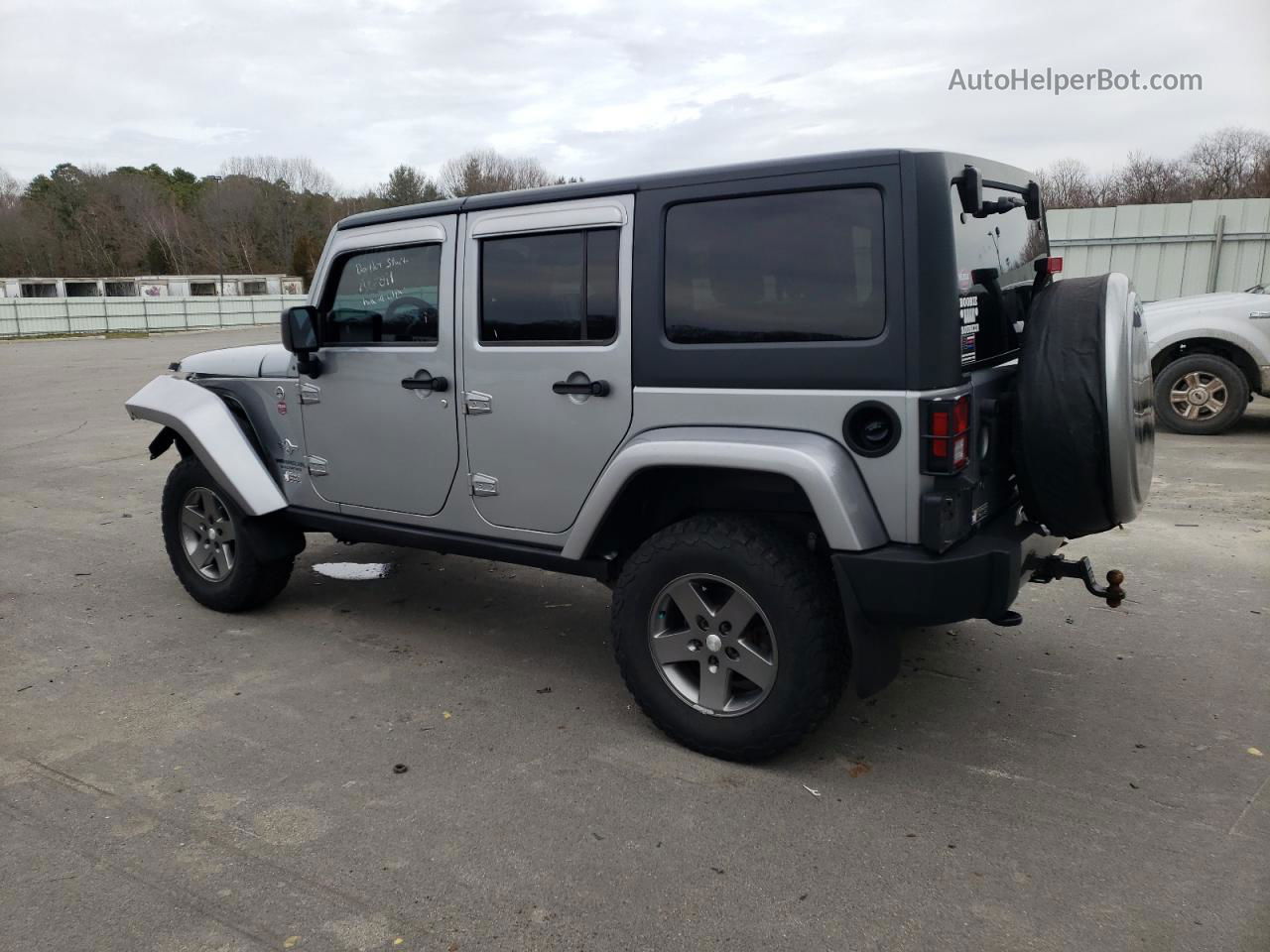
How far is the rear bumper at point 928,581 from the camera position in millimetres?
2988

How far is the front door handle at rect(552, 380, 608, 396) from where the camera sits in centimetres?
358

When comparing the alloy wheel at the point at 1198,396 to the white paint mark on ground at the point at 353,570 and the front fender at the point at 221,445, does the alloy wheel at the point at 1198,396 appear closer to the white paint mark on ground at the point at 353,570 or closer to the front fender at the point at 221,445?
the white paint mark on ground at the point at 353,570

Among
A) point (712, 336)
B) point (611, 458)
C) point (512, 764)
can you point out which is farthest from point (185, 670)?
point (712, 336)

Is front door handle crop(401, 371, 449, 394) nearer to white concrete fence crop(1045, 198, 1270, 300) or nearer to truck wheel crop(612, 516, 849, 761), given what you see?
truck wheel crop(612, 516, 849, 761)

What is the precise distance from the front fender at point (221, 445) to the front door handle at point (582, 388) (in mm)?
1886

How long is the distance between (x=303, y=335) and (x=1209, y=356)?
28.1 feet

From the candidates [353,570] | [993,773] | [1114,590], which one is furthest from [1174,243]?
[993,773]

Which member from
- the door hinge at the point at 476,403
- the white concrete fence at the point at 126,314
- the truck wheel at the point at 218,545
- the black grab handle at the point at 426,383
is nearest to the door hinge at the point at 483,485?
the door hinge at the point at 476,403

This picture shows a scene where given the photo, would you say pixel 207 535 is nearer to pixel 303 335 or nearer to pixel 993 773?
pixel 303 335

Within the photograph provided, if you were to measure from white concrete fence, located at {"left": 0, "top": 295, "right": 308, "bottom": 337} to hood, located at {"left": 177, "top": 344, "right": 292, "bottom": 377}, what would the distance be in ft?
114

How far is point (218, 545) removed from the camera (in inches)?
201

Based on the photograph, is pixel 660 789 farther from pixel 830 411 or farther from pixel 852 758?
pixel 830 411

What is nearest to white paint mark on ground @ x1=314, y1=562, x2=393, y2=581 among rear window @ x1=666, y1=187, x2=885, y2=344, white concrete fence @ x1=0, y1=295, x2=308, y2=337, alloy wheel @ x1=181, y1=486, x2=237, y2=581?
alloy wheel @ x1=181, y1=486, x2=237, y2=581

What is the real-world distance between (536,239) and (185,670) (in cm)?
254
